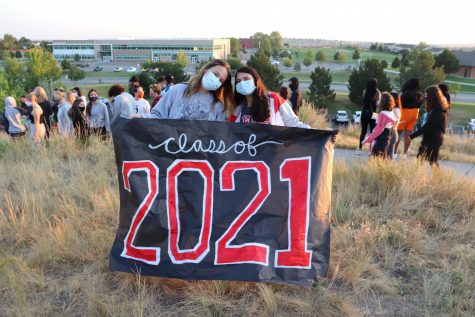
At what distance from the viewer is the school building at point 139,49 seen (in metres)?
119

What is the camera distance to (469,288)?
3.19 meters

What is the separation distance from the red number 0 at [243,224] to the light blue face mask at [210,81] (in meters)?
0.77

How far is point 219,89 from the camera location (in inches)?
145

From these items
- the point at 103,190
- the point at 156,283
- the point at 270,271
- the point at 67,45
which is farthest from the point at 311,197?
the point at 67,45

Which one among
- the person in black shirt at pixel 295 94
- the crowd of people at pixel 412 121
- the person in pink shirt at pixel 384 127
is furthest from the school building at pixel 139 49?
the person in pink shirt at pixel 384 127

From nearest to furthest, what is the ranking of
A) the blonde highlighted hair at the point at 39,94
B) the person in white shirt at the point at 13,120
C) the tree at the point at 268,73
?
the person in white shirt at the point at 13,120
the blonde highlighted hair at the point at 39,94
the tree at the point at 268,73

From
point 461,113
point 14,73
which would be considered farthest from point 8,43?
point 461,113

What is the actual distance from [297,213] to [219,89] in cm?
135

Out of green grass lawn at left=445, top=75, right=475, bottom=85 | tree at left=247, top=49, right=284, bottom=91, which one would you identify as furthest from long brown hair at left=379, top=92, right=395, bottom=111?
green grass lawn at left=445, top=75, right=475, bottom=85

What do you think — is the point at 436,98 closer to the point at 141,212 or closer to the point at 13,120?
the point at 141,212

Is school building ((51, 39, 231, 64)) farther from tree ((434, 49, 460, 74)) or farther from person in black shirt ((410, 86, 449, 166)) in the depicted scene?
person in black shirt ((410, 86, 449, 166))

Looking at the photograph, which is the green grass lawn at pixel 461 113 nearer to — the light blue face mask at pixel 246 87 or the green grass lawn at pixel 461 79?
the green grass lawn at pixel 461 79

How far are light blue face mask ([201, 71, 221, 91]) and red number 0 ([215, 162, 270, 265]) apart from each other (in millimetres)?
774

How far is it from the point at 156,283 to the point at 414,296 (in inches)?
82.0
